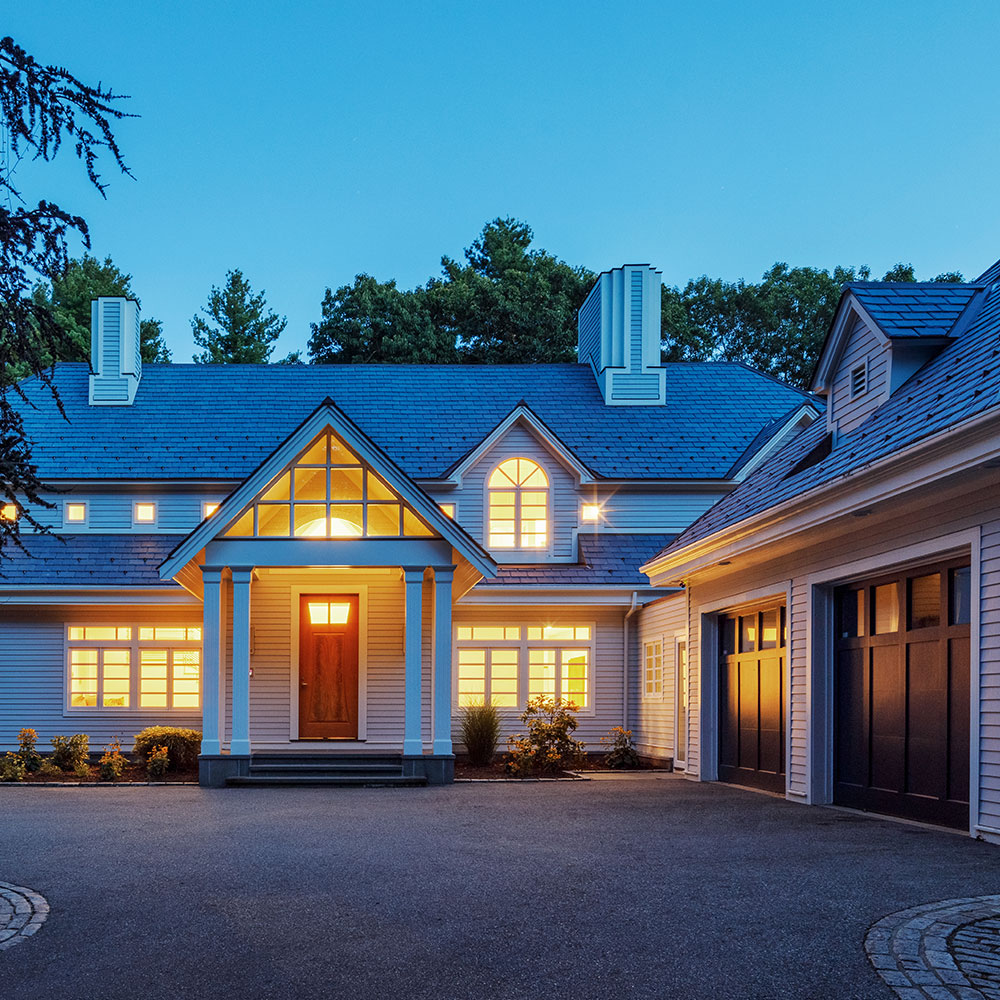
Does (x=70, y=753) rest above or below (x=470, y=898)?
below

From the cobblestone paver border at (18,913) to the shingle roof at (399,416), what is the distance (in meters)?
14.6

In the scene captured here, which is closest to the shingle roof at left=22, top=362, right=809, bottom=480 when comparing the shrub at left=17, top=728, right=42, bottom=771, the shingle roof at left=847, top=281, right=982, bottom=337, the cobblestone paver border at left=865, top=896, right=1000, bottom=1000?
the shrub at left=17, top=728, right=42, bottom=771

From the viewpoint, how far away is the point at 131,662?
20.9 m

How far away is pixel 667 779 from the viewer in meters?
17.0

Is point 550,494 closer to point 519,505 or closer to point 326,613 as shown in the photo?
point 519,505

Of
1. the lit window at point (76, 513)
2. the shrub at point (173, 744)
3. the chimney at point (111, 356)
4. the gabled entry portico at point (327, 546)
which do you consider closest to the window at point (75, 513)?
the lit window at point (76, 513)

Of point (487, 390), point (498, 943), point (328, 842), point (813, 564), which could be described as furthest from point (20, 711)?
point (498, 943)

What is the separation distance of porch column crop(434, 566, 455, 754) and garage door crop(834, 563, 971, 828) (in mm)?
5861

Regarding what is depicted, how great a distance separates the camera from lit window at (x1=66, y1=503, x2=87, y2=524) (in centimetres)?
2208

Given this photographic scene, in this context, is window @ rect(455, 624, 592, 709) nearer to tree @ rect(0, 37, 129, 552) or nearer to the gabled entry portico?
the gabled entry portico

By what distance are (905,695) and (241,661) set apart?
362 inches

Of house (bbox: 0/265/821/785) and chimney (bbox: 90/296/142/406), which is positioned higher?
chimney (bbox: 90/296/142/406)

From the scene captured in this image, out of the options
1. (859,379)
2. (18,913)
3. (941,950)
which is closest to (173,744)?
(859,379)

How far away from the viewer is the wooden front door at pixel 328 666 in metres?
20.1
